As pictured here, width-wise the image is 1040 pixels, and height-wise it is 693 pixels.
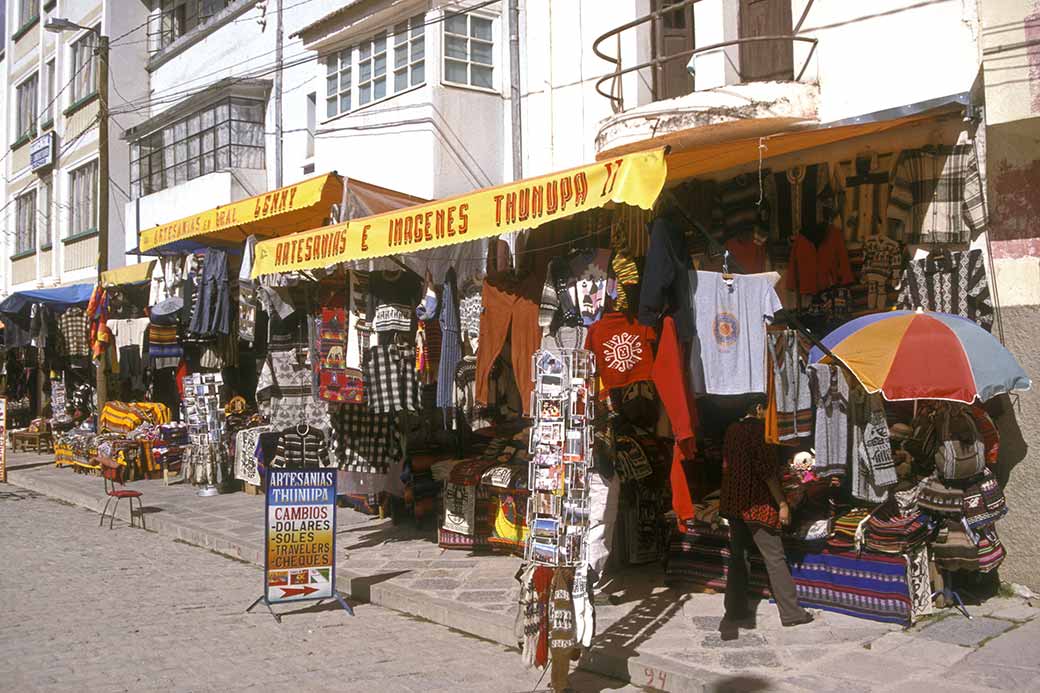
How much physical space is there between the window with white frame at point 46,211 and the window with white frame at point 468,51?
57.9ft

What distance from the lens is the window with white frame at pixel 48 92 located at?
2680cm

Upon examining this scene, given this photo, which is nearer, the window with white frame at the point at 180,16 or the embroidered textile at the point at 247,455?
the embroidered textile at the point at 247,455

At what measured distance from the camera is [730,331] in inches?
279

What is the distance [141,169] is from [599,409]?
18.2m

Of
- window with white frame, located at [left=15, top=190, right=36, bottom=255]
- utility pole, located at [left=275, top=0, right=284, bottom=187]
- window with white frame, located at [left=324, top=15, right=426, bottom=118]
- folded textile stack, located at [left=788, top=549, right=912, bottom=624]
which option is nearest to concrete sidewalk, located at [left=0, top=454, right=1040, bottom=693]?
folded textile stack, located at [left=788, top=549, right=912, bottom=624]

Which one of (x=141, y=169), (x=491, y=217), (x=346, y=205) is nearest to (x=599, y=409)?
(x=491, y=217)

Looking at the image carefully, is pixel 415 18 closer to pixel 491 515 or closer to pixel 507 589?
pixel 491 515

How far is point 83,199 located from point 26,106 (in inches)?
256

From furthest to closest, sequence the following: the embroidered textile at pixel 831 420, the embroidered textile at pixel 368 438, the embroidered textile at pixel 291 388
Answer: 1. the embroidered textile at pixel 291 388
2. the embroidered textile at pixel 368 438
3. the embroidered textile at pixel 831 420

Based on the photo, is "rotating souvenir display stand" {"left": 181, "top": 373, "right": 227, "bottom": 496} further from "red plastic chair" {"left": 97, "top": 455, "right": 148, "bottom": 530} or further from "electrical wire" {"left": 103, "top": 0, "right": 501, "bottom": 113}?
"electrical wire" {"left": 103, "top": 0, "right": 501, "bottom": 113}

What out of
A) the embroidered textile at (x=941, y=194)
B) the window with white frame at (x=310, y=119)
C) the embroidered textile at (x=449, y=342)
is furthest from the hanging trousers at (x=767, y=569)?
the window with white frame at (x=310, y=119)

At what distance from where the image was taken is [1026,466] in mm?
7203

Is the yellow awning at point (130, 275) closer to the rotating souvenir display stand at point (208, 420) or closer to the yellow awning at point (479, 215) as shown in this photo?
the rotating souvenir display stand at point (208, 420)

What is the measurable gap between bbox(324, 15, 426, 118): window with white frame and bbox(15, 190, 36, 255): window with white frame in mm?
16643
